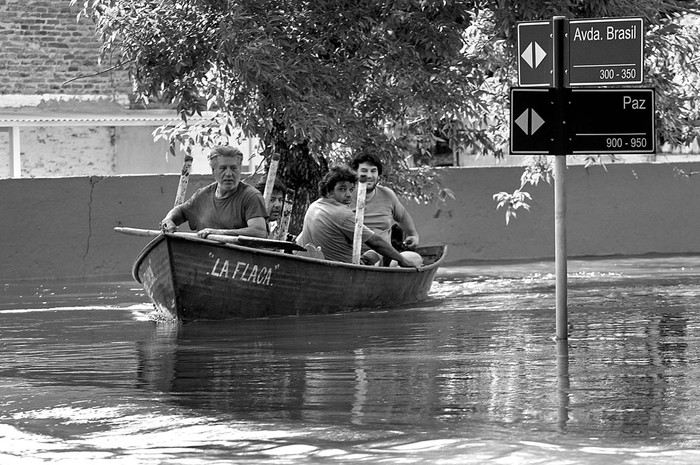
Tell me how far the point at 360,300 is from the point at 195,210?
1781mm

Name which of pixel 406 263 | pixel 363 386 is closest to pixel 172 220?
pixel 406 263

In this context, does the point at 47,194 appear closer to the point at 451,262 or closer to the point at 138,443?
the point at 451,262

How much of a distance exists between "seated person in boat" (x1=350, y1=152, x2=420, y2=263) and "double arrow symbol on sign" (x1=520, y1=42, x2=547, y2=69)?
4.36 meters

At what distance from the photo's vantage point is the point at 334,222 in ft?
47.6

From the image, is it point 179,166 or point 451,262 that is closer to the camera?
point 451,262

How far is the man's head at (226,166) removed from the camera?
13.5 m

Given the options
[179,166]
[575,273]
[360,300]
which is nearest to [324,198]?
[360,300]

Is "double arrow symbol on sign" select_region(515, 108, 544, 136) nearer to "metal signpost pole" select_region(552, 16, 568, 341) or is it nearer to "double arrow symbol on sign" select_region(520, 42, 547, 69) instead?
"metal signpost pole" select_region(552, 16, 568, 341)

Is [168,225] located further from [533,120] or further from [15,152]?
[15,152]

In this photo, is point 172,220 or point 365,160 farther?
point 365,160

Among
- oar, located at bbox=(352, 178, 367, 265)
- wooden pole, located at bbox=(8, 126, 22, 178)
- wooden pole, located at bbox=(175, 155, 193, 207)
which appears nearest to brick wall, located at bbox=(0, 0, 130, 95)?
wooden pole, located at bbox=(8, 126, 22, 178)

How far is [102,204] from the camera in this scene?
19719 millimetres

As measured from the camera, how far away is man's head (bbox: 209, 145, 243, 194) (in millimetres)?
13539

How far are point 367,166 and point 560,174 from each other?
448 centimetres
